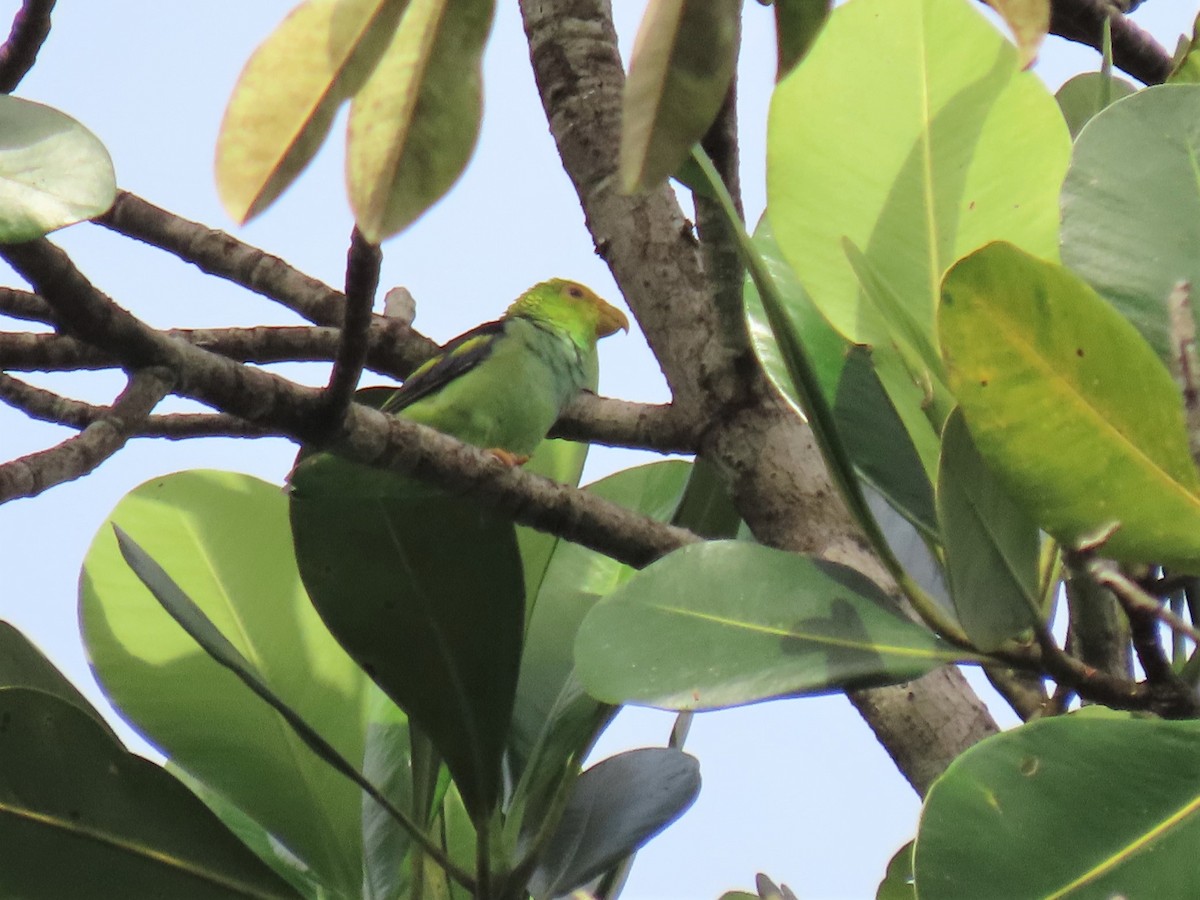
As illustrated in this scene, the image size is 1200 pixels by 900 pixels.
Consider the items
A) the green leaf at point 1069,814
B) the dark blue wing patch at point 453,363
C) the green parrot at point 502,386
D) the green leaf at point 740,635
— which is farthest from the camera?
the green parrot at point 502,386

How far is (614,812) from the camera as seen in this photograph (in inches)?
42.8

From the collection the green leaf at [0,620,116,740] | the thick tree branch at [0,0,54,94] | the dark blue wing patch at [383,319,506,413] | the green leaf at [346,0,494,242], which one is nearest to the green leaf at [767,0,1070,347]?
the green leaf at [346,0,494,242]

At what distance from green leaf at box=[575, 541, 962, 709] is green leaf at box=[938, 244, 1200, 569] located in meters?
0.15

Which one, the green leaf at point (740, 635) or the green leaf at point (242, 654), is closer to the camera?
the green leaf at point (740, 635)

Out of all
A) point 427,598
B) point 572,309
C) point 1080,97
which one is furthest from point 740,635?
point 572,309

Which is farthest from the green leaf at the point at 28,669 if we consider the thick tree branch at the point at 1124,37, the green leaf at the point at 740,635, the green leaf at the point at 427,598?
the thick tree branch at the point at 1124,37

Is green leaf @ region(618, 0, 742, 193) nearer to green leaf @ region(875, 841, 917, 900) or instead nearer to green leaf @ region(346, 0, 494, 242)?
green leaf @ region(346, 0, 494, 242)

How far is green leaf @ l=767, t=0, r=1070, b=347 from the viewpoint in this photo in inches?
32.3

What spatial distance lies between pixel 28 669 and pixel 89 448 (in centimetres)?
36

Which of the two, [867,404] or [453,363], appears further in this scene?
[453,363]

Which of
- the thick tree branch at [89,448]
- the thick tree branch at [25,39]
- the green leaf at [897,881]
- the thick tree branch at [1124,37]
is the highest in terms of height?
the thick tree branch at [1124,37]

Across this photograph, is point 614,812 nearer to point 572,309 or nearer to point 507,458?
point 507,458

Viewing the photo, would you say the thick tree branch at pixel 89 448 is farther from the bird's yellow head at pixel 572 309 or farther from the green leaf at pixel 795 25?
the bird's yellow head at pixel 572 309

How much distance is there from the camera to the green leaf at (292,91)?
17.6 inches
